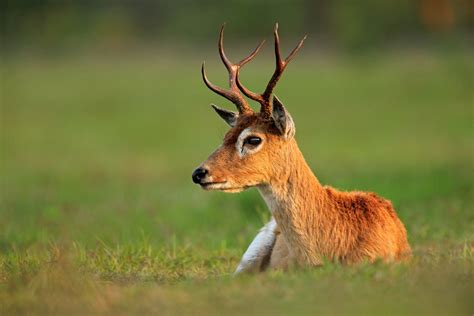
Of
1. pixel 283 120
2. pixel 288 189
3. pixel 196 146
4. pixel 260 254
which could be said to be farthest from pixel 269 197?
pixel 196 146

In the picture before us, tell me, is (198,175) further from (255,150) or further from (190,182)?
(190,182)

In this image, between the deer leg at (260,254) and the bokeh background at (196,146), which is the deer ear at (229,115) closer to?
the deer leg at (260,254)

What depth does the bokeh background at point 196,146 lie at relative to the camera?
26.4 feet

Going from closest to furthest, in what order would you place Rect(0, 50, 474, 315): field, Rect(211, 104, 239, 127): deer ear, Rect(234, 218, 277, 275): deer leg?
Rect(0, 50, 474, 315): field < Rect(211, 104, 239, 127): deer ear < Rect(234, 218, 277, 275): deer leg

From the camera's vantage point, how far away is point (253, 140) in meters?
9.01

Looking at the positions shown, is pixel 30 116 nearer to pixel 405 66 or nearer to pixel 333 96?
pixel 333 96

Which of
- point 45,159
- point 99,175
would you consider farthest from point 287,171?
point 45,159

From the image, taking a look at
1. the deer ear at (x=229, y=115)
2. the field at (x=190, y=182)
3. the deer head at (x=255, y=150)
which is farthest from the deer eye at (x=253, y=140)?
the field at (x=190, y=182)

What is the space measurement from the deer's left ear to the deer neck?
169 mm

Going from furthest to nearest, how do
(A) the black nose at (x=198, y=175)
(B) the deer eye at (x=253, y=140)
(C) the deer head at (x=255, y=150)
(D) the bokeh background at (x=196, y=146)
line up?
(B) the deer eye at (x=253, y=140) < (C) the deer head at (x=255, y=150) < (A) the black nose at (x=198, y=175) < (D) the bokeh background at (x=196, y=146)

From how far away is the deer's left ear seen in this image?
8.87 meters

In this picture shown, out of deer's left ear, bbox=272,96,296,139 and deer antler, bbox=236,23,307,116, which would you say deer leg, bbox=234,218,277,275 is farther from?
deer antler, bbox=236,23,307,116

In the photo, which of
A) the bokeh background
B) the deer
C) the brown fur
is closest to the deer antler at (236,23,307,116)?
the deer

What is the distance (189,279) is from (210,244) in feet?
9.13
